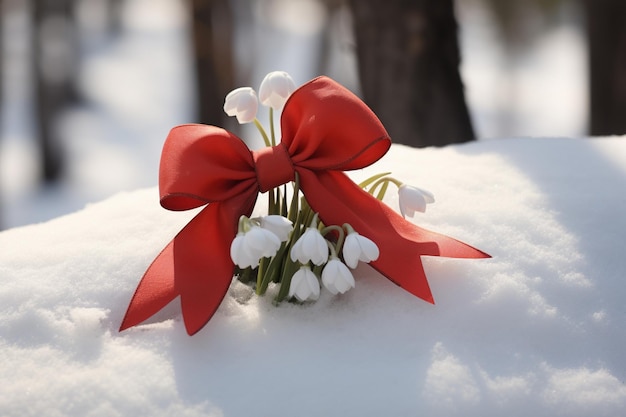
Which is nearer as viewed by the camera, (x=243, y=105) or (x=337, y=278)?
(x=337, y=278)

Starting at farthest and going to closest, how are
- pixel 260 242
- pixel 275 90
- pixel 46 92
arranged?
pixel 46 92 → pixel 275 90 → pixel 260 242

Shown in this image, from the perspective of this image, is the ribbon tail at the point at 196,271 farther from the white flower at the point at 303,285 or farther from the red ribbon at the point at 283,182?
the white flower at the point at 303,285

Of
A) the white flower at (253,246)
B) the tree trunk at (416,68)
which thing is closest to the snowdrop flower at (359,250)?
the white flower at (253,246)

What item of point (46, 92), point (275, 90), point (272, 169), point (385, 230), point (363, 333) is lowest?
point (46, 92)

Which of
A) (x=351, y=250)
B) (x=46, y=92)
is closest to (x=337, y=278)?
(x=351, y=250)

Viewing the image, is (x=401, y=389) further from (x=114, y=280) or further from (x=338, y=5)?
(x=338, y=5)

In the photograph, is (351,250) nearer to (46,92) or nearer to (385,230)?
(385,230)

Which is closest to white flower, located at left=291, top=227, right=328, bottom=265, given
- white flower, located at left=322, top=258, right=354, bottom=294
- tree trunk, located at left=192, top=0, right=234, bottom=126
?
white flower, located at left=322, top=258, right=354, bottom=294

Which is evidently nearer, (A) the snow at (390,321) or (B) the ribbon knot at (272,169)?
(A) the snow at (390,321)
